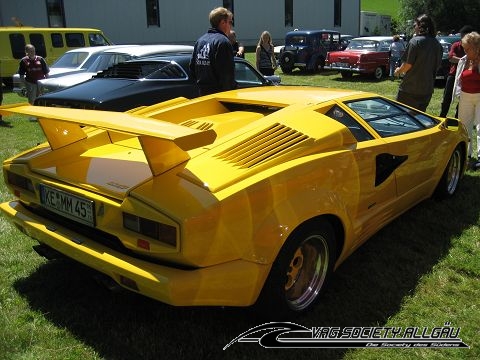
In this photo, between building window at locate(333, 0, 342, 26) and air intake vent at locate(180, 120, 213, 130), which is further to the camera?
building window at locate(333, 0, 342, 26)

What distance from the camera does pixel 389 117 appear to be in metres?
3.85

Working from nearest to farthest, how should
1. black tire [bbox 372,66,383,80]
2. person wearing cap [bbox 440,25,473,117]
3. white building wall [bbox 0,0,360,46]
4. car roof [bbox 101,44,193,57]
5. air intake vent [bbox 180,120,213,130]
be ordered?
air intake vent [bbox 180,120,213,130] → person wearing cap [bbox 440,25,473,117] → car roof [bbox 101,44,193,57] → black tire [bbox 372,66,383,80] → white building wall [bbox 0,0,360,46]

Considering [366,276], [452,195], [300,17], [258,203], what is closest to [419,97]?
[452,195]

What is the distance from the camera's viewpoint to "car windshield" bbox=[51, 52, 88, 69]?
34.0 feet

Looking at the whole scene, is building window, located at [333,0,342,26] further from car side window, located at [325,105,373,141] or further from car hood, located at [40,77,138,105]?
car side window, located at [325,105,373,141]

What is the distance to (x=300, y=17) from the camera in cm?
3403

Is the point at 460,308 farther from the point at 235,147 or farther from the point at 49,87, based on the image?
the point at 49,87

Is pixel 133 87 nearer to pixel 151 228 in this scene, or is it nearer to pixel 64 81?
pixel 64 81

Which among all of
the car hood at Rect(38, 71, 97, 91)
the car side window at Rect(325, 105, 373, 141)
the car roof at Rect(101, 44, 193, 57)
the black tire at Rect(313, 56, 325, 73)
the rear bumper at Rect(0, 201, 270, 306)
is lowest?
the black tire at Rect(313, 56, 325, 73)

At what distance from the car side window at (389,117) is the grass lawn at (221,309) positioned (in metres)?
0.88

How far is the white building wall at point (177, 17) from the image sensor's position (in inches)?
948

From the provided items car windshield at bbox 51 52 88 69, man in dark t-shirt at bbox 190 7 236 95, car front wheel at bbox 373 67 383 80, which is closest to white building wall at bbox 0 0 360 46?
car front wheel at bbox 373 67 383 80

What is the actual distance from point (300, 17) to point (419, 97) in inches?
1184

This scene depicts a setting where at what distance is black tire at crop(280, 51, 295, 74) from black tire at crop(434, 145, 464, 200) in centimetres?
1425
